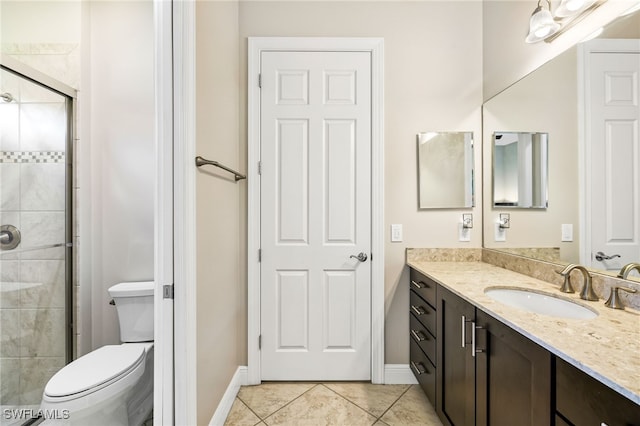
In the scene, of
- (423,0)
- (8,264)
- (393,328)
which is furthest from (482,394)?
(423,0)

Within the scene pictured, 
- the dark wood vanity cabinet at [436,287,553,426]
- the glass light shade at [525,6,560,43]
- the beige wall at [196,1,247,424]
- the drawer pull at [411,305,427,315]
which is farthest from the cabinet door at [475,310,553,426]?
the glass light shade at [525,6,560,43]

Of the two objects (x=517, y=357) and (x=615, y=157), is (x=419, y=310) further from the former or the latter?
(x=615, y=157)

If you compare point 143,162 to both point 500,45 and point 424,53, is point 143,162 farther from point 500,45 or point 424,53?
point 500,45

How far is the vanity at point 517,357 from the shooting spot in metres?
0.71

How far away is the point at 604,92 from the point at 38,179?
216 cm

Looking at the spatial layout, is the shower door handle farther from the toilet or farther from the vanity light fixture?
the vanity light fixture

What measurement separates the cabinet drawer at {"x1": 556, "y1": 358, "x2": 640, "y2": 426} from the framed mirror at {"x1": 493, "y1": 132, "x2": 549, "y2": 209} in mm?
1123

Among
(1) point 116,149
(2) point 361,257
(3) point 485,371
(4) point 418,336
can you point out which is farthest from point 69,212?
(4) point 418,336

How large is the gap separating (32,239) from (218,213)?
85 cm

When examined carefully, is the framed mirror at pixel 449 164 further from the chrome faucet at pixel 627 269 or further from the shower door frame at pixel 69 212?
the shower door frame at pixel 69 212

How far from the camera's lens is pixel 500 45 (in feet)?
6.44

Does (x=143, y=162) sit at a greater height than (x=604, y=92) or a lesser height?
lesser

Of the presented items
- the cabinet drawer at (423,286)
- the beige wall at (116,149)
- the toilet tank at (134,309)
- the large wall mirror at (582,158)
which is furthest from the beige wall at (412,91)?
the toilet tank at (134,309)

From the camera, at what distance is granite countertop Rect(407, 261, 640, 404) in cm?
67
